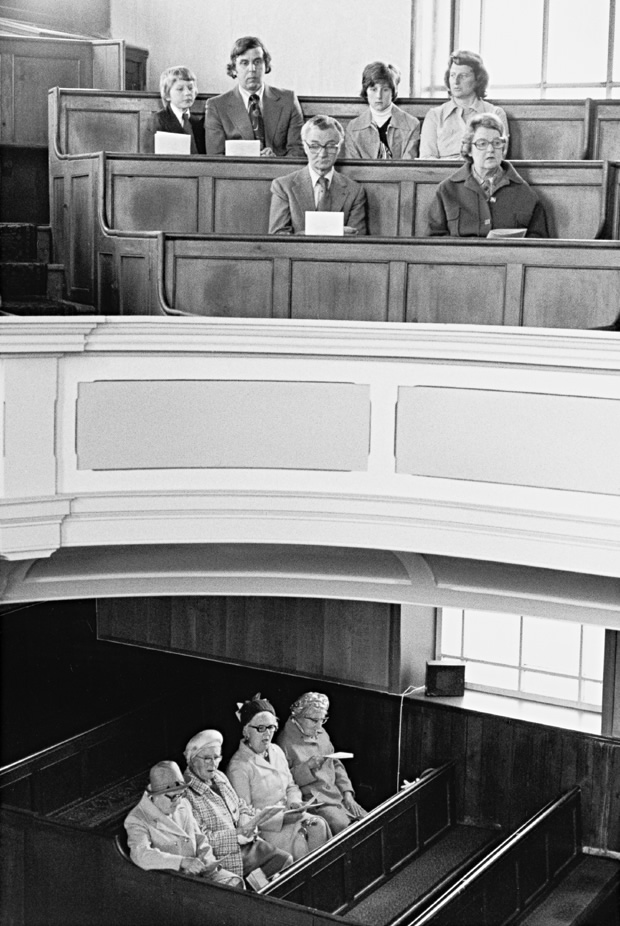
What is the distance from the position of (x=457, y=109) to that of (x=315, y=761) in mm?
3587

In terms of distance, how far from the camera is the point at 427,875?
6.81 m

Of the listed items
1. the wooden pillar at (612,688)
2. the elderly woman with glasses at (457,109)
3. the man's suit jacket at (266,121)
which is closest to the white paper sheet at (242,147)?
the man's suit jacket at (266,121)

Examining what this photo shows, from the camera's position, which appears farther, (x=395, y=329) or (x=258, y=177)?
(x=258, y=177)

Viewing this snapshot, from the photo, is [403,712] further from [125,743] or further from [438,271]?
[438,271]

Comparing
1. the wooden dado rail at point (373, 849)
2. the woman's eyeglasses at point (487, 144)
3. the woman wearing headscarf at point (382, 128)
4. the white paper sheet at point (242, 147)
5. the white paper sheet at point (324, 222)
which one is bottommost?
the wooden dado rail at point (373, 849)

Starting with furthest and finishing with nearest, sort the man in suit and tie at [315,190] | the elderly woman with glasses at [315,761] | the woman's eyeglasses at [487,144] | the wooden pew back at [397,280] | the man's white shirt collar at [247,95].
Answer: the elderly woman with glasses at [315,761] < the man's white shirt collar at [247,95] < the man in suit and tie at [315,190] < the woman's eyeglasses at [487,144] < the wooden pew back at [397,280]

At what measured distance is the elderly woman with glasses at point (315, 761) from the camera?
7051mm

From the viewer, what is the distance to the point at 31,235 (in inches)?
254

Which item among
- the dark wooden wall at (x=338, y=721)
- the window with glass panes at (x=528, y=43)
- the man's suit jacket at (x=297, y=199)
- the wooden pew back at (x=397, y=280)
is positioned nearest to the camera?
the wooden pew back at (x=397, y=280)

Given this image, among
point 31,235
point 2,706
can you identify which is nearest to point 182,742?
point 2,706

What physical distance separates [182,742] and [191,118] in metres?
3.77

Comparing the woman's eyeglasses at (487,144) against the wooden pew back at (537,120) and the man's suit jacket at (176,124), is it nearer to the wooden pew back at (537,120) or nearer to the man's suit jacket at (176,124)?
the wooden pew back at (537,120)

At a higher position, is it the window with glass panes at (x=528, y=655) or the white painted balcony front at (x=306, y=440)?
the white painted balcony front at (x=306, y=440)

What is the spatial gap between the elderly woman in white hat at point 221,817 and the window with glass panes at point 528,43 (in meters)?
4.88
